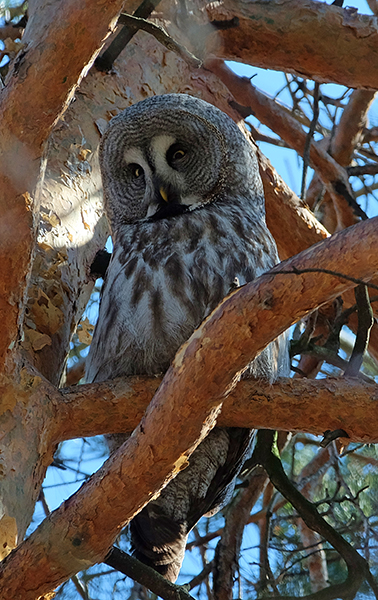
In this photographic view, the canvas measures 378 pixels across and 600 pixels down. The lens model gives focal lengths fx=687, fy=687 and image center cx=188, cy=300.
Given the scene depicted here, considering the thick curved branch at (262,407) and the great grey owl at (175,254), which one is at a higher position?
the great grey owl at (175,254)

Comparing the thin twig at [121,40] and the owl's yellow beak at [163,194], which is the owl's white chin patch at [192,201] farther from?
the thin twig at [121,40]

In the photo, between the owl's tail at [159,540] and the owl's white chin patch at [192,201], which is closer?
the owl's tail at [159,540]

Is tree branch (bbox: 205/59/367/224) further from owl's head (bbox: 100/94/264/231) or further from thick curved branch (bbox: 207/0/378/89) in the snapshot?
owl's head (bbox: 100/94/264/231)

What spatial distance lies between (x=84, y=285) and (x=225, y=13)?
152 cm

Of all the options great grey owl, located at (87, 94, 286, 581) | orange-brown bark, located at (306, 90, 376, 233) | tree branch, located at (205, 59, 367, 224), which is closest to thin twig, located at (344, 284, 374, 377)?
great grey owl, located at (87, 94, 286, 581)

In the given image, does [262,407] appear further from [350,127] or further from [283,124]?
[350,127]

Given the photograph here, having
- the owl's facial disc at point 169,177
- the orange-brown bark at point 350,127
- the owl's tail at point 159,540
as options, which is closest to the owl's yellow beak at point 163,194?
the owl's facial disc at point 169,177

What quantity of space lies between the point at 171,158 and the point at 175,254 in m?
0.60

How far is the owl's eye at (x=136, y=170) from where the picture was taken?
2.71 metres

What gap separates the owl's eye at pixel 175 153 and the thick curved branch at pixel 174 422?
153cm

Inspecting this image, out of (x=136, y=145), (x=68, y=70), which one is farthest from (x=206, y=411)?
(x=136, y=145)

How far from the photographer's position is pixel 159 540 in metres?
2.09

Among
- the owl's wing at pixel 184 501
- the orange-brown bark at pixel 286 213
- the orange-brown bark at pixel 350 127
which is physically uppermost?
the orange-brown bark at pixel 350 127

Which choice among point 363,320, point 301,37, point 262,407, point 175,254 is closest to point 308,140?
point 301,37
